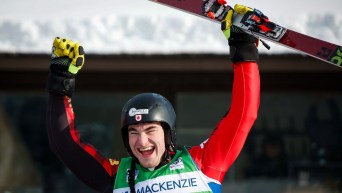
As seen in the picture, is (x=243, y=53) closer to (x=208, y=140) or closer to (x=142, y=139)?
(x=208, y=140)

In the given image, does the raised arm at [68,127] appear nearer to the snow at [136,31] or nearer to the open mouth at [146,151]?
the open mouth at [146,151]

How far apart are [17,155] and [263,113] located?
2405 mm

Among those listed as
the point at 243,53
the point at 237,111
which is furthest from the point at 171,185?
the point at 243,53

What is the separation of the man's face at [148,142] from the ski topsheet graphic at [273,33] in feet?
2.00

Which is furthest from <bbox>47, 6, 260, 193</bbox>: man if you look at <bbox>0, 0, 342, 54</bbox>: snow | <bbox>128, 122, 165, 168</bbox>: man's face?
<bbox>0, 0, 342, 54</bbox>: snow

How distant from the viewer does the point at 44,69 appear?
635 cm

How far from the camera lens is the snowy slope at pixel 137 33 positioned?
237 inches

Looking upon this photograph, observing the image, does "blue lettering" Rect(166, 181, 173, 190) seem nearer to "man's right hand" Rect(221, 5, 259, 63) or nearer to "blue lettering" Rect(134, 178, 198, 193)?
"blue lettering" Rect(134, 178, 198, 193)

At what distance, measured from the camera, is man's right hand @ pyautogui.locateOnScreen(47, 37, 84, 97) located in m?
3.34

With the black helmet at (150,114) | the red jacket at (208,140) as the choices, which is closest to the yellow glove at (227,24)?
the red jacket at (208,140)

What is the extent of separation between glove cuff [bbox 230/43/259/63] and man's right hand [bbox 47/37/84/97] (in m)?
0.72

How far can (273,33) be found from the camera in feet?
10.9

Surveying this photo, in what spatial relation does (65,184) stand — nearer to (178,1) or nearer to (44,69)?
(44,69)

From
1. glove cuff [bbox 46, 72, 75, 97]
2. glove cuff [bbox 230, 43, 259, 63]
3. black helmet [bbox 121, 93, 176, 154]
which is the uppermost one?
glove cuff [bbox 230, 43, 259, 63]
